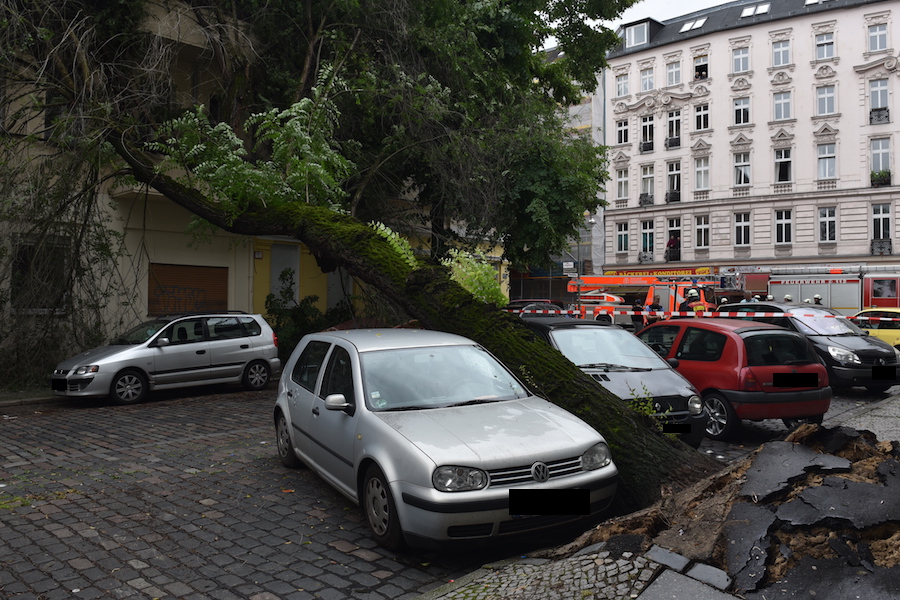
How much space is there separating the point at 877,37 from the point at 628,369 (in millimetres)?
39688

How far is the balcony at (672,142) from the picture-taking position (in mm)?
43812

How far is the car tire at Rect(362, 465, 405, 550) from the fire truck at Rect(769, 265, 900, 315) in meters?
27.0

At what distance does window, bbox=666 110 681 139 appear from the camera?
43969mm

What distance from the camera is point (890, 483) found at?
4.30m

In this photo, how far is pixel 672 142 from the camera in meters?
44.0

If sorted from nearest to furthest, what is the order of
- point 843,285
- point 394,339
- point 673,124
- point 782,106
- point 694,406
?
point 394,339 → point 694,406 → point 843,285 → point 782,106 → point 673,124

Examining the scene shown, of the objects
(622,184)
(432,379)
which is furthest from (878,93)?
(432,379)

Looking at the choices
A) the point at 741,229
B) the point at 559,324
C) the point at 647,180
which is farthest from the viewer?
the point at 647,180

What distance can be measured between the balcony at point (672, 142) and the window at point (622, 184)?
3193mm

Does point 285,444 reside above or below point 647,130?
below

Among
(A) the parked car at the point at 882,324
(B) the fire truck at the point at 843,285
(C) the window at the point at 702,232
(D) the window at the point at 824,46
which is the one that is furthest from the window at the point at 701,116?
(A) the parked car at the point at 882,324

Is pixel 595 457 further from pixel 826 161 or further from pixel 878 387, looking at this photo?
pixel 826 161

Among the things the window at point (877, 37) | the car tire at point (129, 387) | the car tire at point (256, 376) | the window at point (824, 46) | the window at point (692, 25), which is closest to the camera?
the car tire at point (129, 387)

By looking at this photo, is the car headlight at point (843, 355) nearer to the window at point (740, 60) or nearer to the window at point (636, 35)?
the window at point (740, 60)
